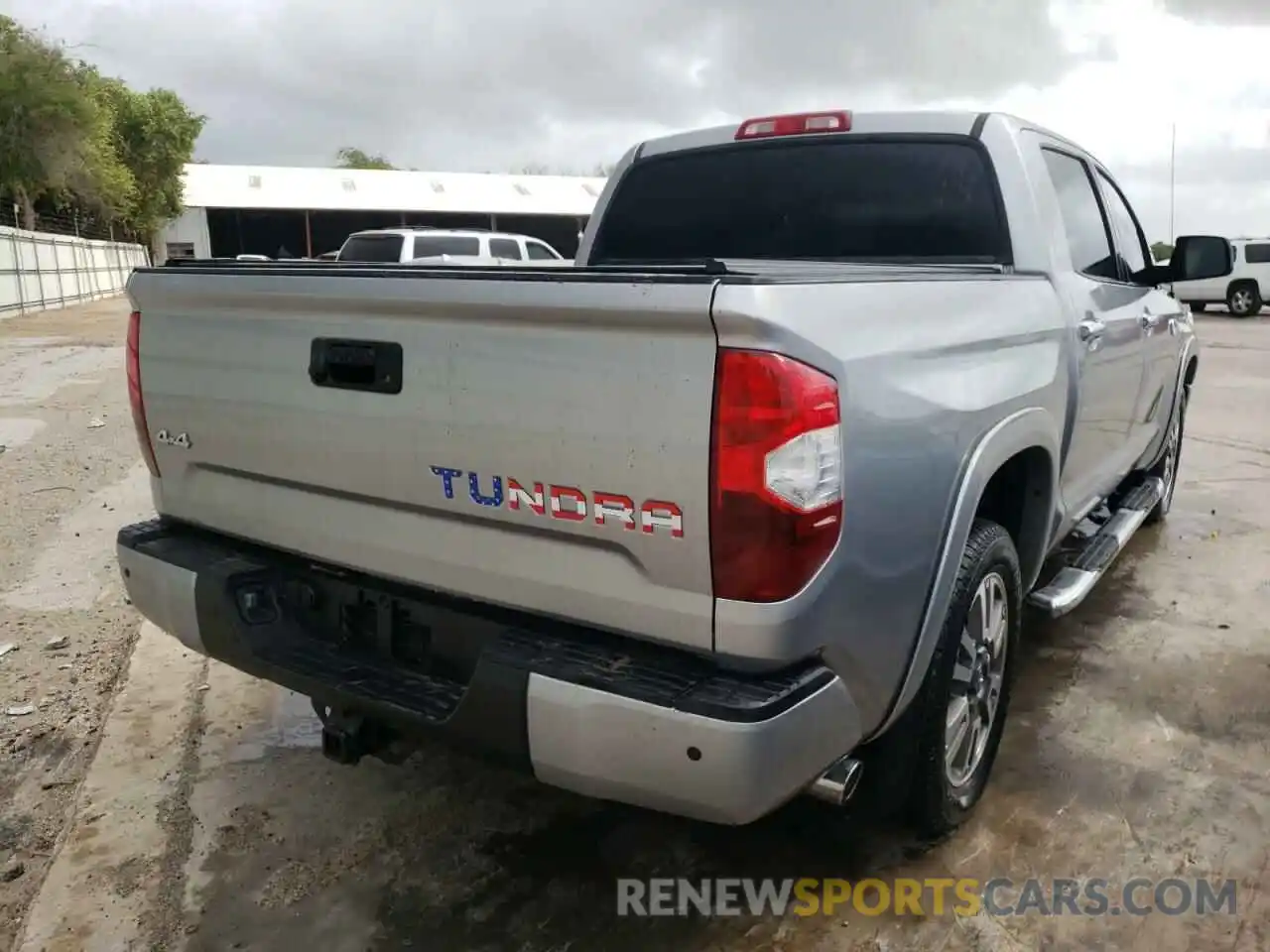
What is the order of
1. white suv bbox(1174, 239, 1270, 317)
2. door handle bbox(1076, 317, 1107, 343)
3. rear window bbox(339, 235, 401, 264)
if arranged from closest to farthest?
door handle bbox(1076, 317, 1107, 343), rear window bbox(339, 235, 401, 264), white suv bbox(1174, 239, 1270, 317)

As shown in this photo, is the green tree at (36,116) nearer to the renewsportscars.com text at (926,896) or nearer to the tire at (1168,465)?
the tire at (1168,465)

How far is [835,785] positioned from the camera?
2.30 meters

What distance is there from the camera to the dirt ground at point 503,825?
261cm

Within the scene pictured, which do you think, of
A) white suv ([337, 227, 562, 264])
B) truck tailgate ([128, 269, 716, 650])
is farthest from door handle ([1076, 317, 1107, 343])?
white suv ([337, 227, 562, 264])

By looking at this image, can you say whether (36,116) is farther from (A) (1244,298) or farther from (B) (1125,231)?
(B) (1125,231)

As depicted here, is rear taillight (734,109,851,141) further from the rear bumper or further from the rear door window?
the rear door window

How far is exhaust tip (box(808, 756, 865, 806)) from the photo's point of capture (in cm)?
229

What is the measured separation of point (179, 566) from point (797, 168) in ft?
7.96

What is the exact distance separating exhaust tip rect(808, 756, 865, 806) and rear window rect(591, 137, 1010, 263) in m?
1.84

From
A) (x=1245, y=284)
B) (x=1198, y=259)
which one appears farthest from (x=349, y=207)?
(x=1198, y=259)

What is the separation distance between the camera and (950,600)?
255cm

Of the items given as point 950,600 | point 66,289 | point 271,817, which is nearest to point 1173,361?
point 950,600

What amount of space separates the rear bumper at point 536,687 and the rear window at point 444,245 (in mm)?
12937

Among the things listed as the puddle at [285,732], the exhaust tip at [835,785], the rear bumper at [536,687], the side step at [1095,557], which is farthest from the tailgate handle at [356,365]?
the side step at [1095,557]
